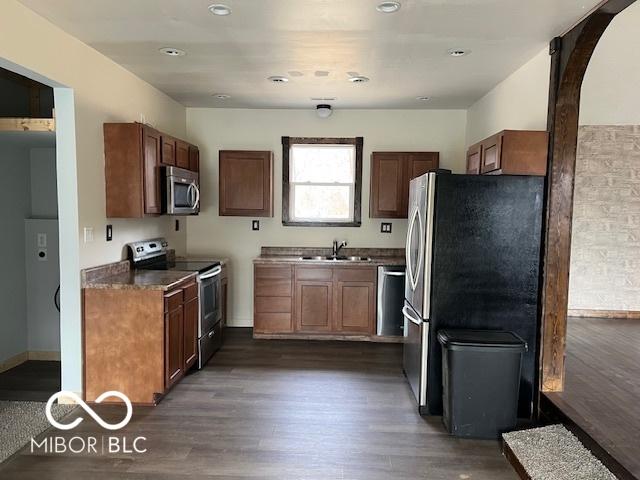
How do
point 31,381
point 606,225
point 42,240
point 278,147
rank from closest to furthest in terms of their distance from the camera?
point 31,381, point 42,240, point 606,225, point 278,147

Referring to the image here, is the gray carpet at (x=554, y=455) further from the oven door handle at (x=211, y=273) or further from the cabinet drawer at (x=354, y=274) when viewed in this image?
the oven door handle at (x=211, y=273)

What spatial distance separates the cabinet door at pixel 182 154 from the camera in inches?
168

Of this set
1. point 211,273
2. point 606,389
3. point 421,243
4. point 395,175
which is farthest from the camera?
point 395,175

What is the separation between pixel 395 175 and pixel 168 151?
2440 millimetres

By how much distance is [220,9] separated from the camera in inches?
99.4

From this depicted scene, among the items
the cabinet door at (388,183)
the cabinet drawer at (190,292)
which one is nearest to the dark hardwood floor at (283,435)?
the cabinet drawer at (190,292)

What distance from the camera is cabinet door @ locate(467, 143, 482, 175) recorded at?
3.57 meters

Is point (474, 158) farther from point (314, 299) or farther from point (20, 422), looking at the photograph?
point (20, 422)

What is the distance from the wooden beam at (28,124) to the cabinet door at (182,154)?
1.26 meters

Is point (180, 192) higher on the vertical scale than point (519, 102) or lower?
lower

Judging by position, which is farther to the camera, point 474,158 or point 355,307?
point 355,307

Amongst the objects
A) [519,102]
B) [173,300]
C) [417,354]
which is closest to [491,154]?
[519,102]

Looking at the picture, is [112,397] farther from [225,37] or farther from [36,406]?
[225,37]

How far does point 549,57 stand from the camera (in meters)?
3.00
